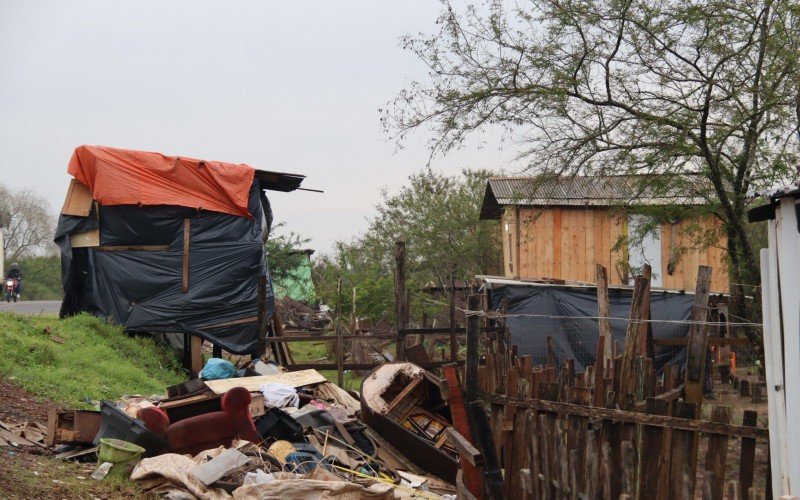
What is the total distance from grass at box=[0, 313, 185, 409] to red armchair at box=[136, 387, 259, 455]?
2.89m

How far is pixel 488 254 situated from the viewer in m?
33.0

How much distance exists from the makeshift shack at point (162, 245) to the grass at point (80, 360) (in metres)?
0.70

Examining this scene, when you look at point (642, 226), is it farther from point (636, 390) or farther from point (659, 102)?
point (636, 390)

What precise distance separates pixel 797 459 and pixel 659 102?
23.5 ft

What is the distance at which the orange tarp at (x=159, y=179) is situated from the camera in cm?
1719

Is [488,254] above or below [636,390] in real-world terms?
above

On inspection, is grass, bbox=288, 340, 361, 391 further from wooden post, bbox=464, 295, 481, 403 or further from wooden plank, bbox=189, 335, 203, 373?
wooden post, bbox=464, 295, 481, 403

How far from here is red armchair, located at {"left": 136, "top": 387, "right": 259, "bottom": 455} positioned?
32.9 feet

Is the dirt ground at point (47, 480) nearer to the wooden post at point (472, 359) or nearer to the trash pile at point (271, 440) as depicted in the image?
the trash pile at point (271, 440)

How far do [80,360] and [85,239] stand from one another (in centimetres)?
382

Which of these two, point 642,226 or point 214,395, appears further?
point 642,226

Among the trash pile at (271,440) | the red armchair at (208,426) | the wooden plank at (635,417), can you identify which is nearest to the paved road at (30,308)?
the trash pile at (271,440)

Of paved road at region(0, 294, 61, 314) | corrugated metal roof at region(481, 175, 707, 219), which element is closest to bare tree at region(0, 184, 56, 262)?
paved road at region(0, 294, 61, 314)

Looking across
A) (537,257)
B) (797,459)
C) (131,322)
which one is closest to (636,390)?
(797,459)
